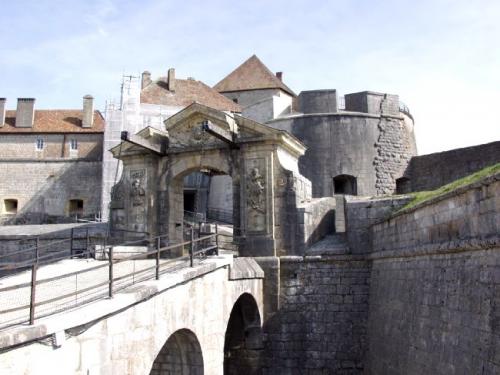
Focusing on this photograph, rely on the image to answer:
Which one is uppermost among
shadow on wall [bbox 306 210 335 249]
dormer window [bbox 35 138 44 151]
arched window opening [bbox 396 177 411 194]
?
dormer window [bbox 35 138 44 151]

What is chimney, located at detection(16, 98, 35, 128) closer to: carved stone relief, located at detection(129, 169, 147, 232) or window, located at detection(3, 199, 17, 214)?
window, located at detection(3, 199, 17, 214)

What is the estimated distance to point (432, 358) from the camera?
750 centimetres

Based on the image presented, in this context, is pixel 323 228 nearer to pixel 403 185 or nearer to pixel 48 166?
pixel 403 185

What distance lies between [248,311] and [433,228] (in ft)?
17.3

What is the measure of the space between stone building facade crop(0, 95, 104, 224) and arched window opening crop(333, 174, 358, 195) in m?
15.0

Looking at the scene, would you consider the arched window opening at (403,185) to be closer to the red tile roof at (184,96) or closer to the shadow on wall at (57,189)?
the red tile roof at (184,96)

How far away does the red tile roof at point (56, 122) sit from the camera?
31516mm

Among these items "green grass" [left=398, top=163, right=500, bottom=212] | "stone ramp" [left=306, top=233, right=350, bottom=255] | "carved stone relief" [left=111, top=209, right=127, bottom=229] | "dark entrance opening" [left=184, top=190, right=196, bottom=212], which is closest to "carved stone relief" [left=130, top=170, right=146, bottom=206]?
"carved stone relief" [left=111, top=209, right=127, bottom=229]

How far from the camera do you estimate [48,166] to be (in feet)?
101

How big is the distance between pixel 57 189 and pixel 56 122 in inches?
187

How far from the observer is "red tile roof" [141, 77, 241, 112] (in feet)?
96.5

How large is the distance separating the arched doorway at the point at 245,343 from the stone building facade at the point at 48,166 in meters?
19.0

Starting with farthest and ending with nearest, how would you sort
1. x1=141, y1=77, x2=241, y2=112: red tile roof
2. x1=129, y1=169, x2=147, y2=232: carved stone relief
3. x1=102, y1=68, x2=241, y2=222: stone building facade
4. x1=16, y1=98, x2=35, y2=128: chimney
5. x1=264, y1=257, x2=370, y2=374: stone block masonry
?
x1=16, y1=98, x2=35, y2=128: chimney < x1=141, y1=77, x2=241, y2=112: red tile roof < x1=102, y1=68, x2=241, y2=222: stone building facade < x1=129, y1=169, x2=147, y2=232: carved stone relief < x1=264, y1=257, x2=370, y2=374: stone block masonry

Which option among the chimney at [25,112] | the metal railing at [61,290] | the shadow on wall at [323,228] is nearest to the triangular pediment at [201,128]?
the shadow on wall at [323,228]
